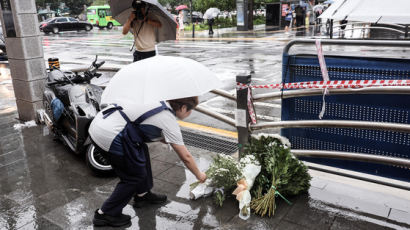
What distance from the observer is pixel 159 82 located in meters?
2.71

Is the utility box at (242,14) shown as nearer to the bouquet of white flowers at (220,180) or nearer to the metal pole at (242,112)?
the metal pole at (242,112)

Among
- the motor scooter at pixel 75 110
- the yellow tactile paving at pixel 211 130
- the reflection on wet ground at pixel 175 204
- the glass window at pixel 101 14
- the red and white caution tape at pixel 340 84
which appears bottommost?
the yellow tactile paving at pixel 211 130

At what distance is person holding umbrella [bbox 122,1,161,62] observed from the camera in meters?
6.26

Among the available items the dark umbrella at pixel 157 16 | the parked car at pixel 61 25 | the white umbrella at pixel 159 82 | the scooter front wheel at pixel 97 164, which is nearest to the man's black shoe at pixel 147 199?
the scooter front wheel at pixel 97 164

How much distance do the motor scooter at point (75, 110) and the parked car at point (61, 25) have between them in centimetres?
3579

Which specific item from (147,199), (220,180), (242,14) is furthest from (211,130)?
(242,14)

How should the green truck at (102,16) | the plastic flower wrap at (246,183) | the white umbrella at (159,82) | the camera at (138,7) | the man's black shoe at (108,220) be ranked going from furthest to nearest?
the green truck at (102,16), the camera at (138,7), the plastic flower wrap at (246,183), the man's black shoe at (108,220), the white umbrella at (159,82)

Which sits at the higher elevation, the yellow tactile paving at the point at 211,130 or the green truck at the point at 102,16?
the green truck at the point at 102,16

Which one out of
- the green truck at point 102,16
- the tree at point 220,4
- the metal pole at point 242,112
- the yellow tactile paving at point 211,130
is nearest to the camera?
the metal pole at point 242,112

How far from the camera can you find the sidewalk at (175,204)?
3416 mm

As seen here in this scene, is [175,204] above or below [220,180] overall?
below

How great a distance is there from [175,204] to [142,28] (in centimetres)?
366

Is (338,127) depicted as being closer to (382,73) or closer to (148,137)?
(382,73)

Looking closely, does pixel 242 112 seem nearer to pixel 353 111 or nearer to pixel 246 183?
pixel 246 183
